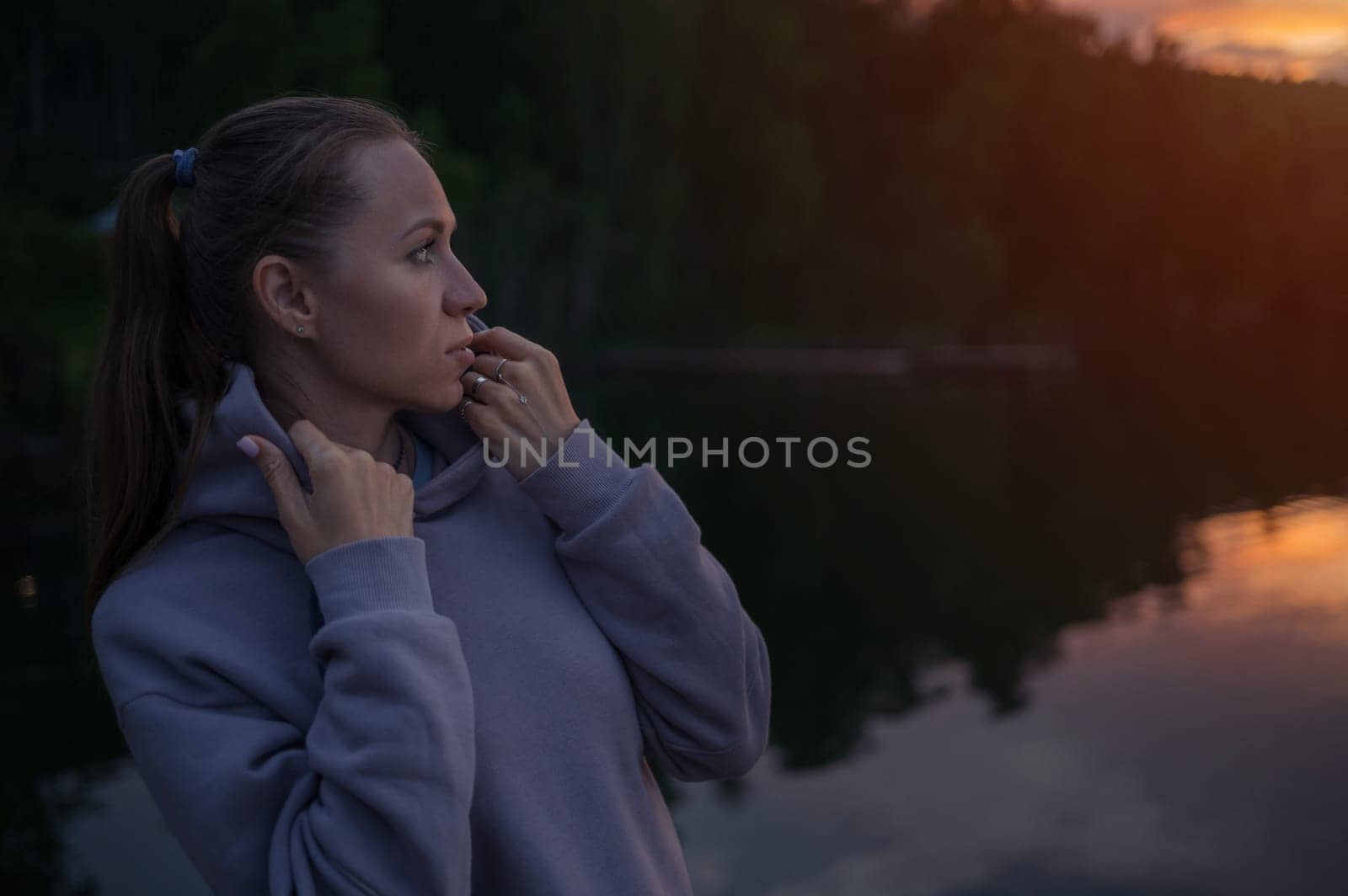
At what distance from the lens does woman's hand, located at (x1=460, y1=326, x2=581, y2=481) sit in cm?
137

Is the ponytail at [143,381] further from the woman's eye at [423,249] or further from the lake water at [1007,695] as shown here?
the lake water at [1007,695]

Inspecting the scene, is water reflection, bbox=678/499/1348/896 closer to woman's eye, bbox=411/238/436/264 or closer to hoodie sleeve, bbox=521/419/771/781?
hoodie sleeve, bbox=521/419/771/781

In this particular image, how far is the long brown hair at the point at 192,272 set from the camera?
1.26 meters

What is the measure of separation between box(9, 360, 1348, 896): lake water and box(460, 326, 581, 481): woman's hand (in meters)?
3.88

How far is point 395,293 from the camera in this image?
127 cm

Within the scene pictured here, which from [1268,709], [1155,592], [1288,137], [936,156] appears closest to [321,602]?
[1268,709]

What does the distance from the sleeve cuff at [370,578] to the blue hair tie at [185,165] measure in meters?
0.43

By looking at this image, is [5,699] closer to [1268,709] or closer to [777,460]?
[1268,709]

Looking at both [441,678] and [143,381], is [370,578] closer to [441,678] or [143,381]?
[441,678]

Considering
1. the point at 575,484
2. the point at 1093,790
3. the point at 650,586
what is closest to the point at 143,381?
the point at 575,484

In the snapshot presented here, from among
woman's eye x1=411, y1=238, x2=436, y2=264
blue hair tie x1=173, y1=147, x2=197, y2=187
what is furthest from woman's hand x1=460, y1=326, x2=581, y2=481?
blue hair tie x1=173, y1=147, x2=197, y2=187

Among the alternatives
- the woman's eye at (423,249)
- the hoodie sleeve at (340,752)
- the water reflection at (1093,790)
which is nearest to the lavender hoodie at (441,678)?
the hoodie sleeve at (340,752)

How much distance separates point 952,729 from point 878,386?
19.7m

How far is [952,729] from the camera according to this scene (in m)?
6.70
